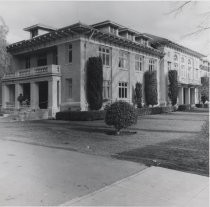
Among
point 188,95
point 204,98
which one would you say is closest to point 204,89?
point 204,98

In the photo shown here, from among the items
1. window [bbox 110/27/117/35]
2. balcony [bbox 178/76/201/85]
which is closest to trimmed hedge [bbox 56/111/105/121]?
window [bbox 110/27/117/35]

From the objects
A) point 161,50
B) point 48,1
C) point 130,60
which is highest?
point 161,50

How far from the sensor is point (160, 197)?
5.29 meters

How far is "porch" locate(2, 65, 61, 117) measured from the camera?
1004 inches

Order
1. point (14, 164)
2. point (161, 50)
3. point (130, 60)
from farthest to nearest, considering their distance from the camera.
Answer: point (161, 50) < point (130, 60) < point (14, 164)

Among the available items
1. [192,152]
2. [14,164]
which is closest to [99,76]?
[192,152]

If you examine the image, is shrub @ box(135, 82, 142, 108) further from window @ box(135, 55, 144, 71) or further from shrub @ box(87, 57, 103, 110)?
shrub @ box(87, 57, 103, 110)

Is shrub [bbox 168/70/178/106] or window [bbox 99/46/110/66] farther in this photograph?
shrub [bbox 168/70/178/106]

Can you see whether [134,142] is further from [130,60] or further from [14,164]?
[130,60]

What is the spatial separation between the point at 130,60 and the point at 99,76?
749cm

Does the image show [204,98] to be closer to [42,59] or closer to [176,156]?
[42,59]

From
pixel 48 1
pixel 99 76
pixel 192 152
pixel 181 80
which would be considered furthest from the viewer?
pixel 181 80

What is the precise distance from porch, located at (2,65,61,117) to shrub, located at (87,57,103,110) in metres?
3.30

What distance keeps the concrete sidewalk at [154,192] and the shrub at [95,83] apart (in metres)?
18.1
